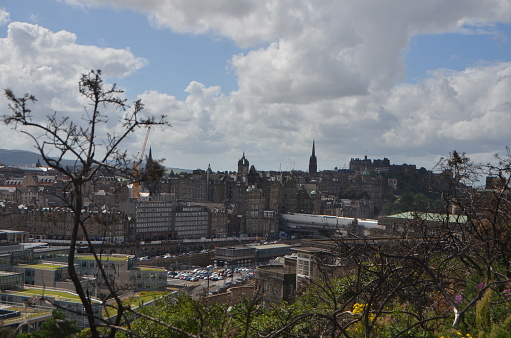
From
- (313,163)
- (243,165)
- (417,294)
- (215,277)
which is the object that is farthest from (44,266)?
(313,163)

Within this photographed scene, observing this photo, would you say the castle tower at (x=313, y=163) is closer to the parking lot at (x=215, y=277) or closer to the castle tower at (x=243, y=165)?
the castle tower at (x=243, y=165)

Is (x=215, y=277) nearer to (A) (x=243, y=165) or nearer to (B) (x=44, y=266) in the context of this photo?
(B) (x=44, y=266)

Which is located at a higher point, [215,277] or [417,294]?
[417,294]

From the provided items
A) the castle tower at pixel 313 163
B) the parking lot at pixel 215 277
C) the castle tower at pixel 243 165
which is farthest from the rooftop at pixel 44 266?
the castle tower at pixel 313 163

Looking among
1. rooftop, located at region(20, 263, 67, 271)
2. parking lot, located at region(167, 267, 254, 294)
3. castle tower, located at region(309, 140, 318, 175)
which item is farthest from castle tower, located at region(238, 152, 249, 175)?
rooftop, located at region(20, 263, 67, 271)

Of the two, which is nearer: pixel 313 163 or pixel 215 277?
pixel 215 277

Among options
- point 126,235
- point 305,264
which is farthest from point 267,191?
point 305,264

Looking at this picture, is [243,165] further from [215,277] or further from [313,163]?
[215,277]

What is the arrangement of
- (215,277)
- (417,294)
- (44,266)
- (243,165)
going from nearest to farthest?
(417,294)
(44,266)
(215,277)
(243,165)

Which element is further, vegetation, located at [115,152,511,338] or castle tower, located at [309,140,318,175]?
castle tower, located at [309,140,318,175]

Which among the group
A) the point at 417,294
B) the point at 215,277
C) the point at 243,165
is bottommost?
the point at 215,277

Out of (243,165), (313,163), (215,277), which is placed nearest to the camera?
(215,277)

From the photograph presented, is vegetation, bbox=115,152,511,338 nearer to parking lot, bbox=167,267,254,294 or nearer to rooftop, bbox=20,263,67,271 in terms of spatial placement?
rooftop, bbox=20,263,67,271

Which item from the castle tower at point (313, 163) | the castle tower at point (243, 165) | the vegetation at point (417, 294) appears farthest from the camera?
the castle tower at point (313, 163)
